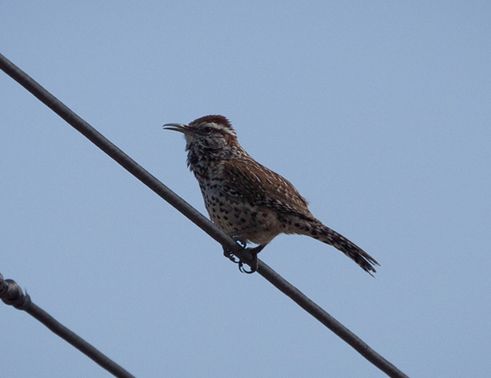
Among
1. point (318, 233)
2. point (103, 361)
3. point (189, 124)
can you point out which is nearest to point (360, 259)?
point (318, 233)

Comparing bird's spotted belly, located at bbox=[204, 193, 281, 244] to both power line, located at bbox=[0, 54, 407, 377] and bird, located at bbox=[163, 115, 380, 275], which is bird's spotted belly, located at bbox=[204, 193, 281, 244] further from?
power line, located at bbox=[0, 54, 407, 377]

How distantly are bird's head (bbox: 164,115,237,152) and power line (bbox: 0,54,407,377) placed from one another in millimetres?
2708

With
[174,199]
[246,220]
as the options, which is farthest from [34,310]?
[246,220]

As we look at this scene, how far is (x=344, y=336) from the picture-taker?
3982mm

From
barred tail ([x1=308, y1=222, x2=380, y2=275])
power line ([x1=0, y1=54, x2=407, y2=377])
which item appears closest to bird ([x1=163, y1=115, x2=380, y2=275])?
barred tail ([x1=308, y1=222, x2=380, y2=275])

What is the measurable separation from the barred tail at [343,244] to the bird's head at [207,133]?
123 centimetres

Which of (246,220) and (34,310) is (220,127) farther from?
(34,310)

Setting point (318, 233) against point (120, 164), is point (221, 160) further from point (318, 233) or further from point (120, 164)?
point (120, 164)

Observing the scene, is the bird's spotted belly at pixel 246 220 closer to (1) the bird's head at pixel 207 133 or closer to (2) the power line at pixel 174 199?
(1) the bird's head at pixel 207 133

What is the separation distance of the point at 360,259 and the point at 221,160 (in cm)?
155

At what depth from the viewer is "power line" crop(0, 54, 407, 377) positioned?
3537 millimetres

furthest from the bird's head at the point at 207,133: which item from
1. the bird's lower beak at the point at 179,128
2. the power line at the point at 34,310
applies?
the power line at the point at 34,310

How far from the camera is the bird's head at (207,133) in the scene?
273 inches

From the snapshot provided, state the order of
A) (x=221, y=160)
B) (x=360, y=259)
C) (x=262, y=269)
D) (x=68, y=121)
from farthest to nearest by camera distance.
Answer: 1. (x=221, y=160)
2. (x=360, y=259)
3. (x=262, y=269)
4. (x=68, y=121)
